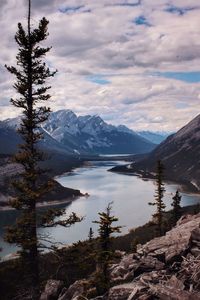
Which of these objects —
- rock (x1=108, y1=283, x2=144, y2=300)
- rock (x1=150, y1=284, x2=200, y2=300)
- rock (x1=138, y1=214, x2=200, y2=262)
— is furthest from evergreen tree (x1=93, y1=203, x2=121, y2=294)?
rock (x1=150, y1=284, x2=200, y2=300)

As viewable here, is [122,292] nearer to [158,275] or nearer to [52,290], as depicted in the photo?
[158,275]

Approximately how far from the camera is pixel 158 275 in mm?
31812

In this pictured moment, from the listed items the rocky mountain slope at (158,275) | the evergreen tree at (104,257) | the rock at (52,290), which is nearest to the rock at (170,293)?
the rocky mountain slope at (158,275)

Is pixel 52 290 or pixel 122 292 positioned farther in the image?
pixel 52 290

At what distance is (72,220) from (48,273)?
167 ft

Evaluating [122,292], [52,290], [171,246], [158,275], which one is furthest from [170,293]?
[52,290]

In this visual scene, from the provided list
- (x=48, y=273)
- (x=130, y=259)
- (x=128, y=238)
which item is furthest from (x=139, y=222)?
(x=130, y=259)

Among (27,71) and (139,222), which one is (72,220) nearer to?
(27,71)

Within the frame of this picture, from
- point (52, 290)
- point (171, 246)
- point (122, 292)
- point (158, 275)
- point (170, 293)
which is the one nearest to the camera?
point (170, 293)

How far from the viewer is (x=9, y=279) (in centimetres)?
8000

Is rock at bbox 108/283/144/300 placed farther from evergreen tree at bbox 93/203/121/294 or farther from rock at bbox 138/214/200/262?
evergreen tree at bbox 93/203/121/294

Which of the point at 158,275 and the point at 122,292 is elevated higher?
the point at 158,275

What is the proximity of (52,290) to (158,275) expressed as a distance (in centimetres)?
2943

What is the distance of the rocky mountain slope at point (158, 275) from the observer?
89.9ft
